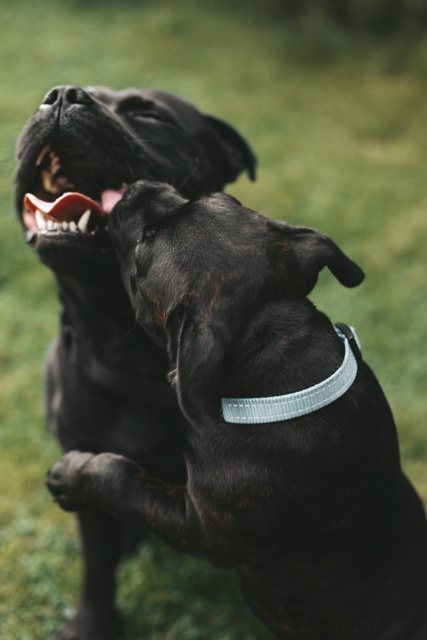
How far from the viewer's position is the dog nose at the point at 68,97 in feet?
10.4

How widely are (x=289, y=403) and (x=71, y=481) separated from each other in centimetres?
95

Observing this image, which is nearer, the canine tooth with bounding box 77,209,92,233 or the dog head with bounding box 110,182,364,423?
the dog head with bounding box 110,182,364,423

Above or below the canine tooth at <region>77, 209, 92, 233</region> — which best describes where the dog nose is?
above

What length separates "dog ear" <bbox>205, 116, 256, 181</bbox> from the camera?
12.7 ft

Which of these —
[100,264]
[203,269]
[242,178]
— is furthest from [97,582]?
[242,178]

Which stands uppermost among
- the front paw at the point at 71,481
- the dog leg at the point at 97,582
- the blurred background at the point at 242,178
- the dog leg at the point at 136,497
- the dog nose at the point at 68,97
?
the dog nose at the point at 68,97

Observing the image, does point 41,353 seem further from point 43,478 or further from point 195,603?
point 195,603

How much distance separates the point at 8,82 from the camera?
9.28 meters

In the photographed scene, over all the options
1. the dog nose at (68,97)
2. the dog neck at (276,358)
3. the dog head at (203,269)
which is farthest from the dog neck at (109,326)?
the dog neck at (276,358)

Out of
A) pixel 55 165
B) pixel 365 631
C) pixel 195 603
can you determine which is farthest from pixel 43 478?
pixel 365 631

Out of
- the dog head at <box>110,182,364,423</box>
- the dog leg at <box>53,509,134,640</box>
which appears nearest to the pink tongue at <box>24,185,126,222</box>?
the dog head at <box>110,182,364,423</box>

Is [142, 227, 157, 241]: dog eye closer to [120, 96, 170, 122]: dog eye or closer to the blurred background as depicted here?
[120, 96, 170, 122]: dog eye

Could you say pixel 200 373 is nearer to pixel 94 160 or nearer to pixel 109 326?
pixel 109 326

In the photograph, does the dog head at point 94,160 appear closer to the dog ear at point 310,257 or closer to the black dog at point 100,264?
the black dog at point 100,264
